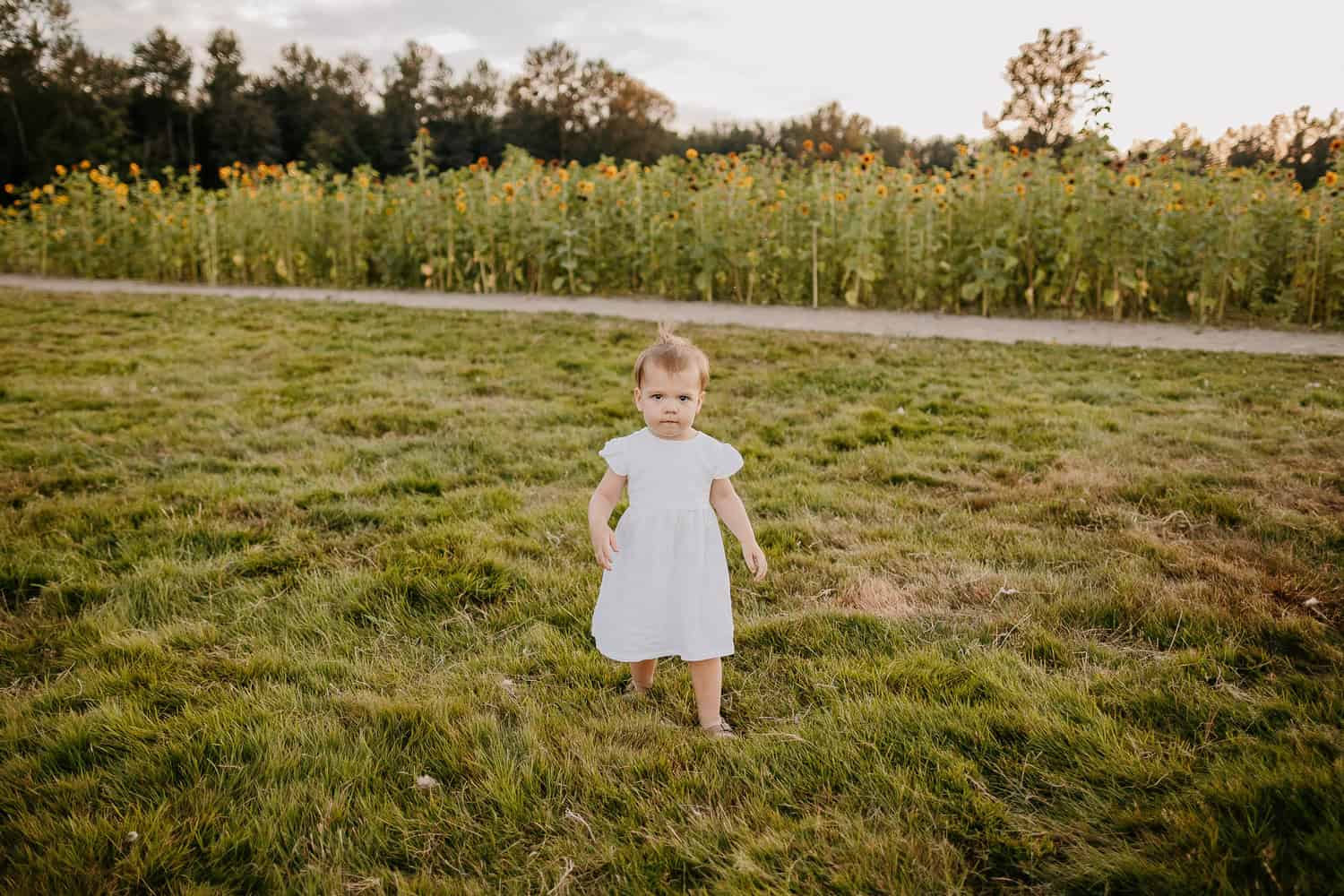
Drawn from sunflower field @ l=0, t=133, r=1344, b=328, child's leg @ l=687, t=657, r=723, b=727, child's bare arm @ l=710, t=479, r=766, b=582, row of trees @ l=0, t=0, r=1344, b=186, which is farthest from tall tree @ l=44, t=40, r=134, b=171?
child's leg @ l=687, t=657, r=723, b=727

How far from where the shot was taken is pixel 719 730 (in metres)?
2.14

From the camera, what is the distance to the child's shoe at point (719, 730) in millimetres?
2092

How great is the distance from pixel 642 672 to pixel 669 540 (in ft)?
1.43

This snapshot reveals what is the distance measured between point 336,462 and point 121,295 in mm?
8843

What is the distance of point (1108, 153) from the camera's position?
905cm

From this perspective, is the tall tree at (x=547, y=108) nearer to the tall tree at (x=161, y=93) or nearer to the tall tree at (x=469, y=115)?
the tall tree at (x=469, y=115)

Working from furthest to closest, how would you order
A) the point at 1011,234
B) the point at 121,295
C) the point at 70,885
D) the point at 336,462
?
the point at 121,295
the point at 1011,234
the point at 336,462
the point at 70,885

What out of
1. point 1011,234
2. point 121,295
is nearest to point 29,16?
point 121,295

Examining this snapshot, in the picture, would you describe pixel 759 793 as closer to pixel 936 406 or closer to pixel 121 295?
pixel 936 406

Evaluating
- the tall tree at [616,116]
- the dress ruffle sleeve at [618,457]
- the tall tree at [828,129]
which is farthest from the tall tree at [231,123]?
the dress ruffle sleeve at [618,457]

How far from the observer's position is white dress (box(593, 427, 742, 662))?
219cm

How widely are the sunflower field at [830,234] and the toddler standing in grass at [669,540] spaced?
7.68m

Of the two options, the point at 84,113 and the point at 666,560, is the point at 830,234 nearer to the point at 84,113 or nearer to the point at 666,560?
the point at 666,560

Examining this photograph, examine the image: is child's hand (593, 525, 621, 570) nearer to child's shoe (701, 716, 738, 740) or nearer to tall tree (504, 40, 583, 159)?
child's shoe (701, 716, 738, 740)
